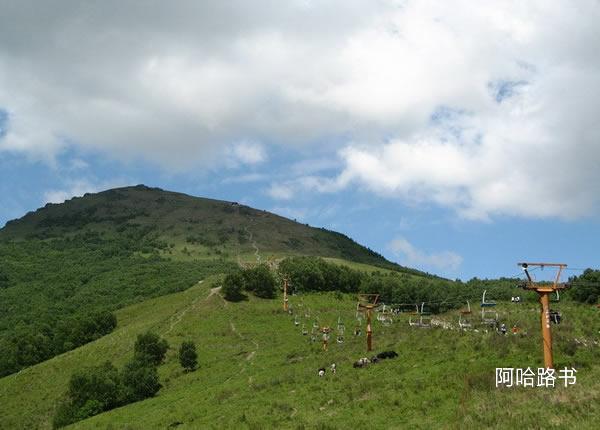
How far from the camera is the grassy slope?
33406 mm

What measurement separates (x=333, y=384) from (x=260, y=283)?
257ft

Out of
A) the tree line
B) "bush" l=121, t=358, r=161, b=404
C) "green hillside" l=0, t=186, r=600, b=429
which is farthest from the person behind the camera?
"bush" l=121, t=358, r=161, b=404

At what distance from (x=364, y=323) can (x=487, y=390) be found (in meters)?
64.7

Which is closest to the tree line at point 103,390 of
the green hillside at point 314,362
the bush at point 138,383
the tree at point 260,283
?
the bush at point 138,383

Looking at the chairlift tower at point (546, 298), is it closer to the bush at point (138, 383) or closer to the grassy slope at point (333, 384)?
the grassy slope at point (333, 384)

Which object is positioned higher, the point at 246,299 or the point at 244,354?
the point at 246,299

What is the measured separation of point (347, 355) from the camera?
6362 cm

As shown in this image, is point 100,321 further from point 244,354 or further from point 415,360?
point 415,360

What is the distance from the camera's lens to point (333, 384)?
159 ft

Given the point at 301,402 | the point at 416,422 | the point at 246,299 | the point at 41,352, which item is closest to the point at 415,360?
the point at 301,402

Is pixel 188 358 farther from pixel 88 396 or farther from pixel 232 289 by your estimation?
pixel 232 289

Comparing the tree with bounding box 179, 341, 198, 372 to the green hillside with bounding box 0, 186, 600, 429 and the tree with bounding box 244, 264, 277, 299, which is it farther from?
the tree with bounding box 244, 264, 277, 299

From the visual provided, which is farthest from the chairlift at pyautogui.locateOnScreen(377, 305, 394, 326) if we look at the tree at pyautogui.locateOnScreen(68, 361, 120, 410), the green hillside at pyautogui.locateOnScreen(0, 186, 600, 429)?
the tree at pyautogui.locateOnScreen(68, 361, 120, 410)

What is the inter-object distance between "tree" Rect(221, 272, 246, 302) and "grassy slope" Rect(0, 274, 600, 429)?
14730mm
